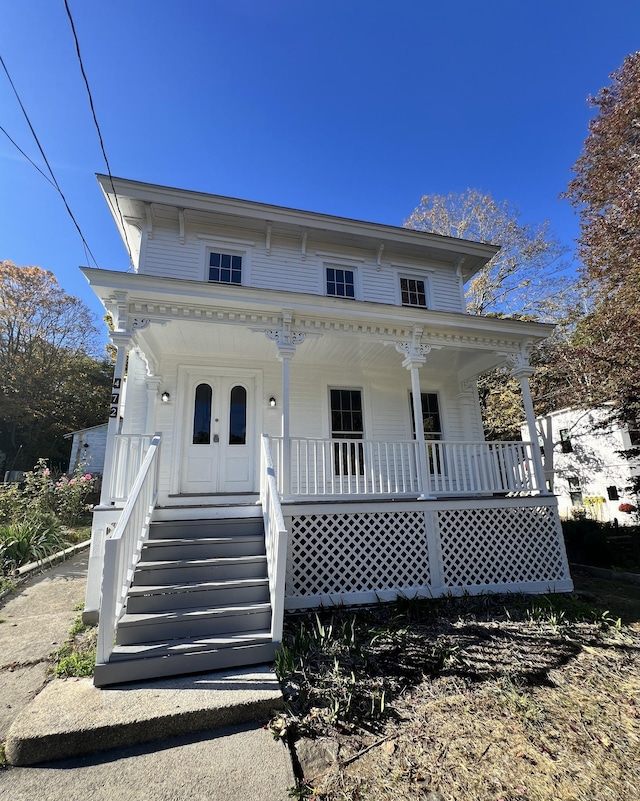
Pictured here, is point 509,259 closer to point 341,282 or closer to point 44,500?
point 341,282

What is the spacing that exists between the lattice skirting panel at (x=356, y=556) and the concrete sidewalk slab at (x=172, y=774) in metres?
2.60

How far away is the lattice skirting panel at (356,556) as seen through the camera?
17.4 feet

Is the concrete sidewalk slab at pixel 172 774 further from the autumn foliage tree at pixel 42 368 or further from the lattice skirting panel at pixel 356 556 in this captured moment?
the autumn foliage tree at pixel 42 368

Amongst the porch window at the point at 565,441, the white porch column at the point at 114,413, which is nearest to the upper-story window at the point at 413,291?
the white porch column at the point at 114,413

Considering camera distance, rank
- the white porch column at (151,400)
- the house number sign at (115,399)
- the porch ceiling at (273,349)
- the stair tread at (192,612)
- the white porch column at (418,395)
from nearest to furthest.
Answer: the stair tread at (192,612) → the house number sign at (115,399) → the white porch column at (418,395) → the porch ceiling at (273,349) → the white porch column at (151,400)

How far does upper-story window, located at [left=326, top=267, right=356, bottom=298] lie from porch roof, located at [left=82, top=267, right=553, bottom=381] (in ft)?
5.19

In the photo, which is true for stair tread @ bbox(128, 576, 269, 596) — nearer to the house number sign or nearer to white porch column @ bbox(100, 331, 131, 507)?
white porch column @ bbox(100, 331, 131, 507)

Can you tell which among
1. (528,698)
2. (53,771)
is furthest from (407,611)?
Result: (53,771)

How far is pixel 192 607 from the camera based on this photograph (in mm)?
3914

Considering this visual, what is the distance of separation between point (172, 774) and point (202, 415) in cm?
536

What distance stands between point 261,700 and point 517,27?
13691 mm

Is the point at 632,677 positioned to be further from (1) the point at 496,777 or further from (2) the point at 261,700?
(2) the point at 261,700

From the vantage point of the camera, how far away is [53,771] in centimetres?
236

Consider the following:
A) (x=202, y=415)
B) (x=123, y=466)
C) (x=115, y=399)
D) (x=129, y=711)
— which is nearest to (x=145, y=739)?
(x=129, y=711)
